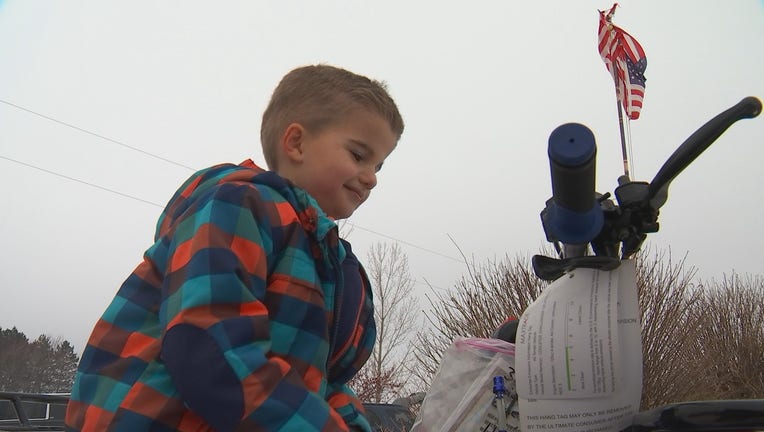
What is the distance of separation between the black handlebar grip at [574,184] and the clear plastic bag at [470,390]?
0.28 metres

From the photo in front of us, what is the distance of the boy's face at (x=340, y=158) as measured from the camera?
4.62ft

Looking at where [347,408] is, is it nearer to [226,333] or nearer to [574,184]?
[226,333]

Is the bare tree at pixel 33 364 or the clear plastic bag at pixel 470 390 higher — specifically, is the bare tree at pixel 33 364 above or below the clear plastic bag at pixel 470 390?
above

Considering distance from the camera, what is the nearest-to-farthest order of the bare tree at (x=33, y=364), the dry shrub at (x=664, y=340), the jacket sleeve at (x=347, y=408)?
the jacket sleeve at (x=347, y=408)
the dry shrub at (x=664, y=340)
the bare tree at (x=33, y=364)

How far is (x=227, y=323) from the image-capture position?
93 cm

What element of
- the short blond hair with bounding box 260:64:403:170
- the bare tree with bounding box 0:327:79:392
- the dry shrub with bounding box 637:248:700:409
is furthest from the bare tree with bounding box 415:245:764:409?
the bare tree with bounding box 0:327:79:392

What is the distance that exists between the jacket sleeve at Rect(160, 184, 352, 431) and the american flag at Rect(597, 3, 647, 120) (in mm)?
7988

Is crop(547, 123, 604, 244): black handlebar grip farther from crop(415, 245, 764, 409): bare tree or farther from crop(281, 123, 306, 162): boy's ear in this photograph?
crop(415, 245, 764, 409): bare tree

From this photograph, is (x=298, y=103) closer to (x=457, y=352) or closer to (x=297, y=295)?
(x=297, y=295)

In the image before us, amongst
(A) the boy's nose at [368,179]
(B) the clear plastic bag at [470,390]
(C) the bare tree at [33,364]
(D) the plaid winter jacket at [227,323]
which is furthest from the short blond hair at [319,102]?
(C) the bare tree at [33,364]

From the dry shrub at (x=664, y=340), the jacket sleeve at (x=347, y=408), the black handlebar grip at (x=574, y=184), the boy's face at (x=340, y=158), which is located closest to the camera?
the black handlebar grip at (x=574, y=184)

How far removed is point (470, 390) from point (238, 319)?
0.40m

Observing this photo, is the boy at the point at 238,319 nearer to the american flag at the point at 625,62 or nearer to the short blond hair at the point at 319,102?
the short blond hair at the point at 319,102

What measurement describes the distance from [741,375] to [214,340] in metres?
13.5
